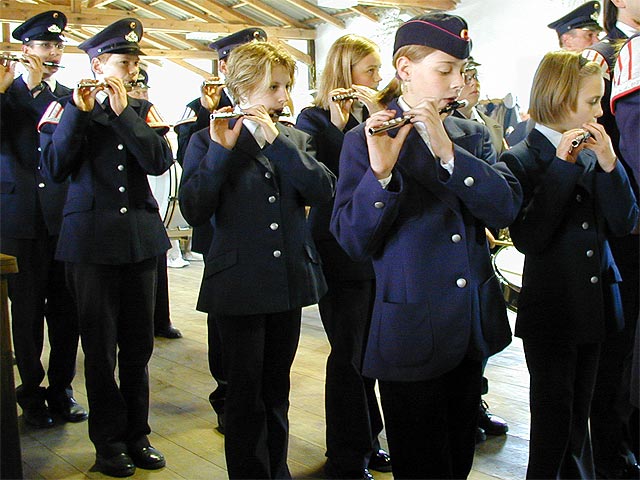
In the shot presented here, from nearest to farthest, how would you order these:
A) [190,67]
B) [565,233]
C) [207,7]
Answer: [565,233], [207,7], [190,67]

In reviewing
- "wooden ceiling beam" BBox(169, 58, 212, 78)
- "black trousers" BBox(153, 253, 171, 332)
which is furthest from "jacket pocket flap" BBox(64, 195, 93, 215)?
"wooden ceiling beam" BBox(169, 58, 212, 78)

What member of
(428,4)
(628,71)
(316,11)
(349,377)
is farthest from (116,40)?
(316,11)

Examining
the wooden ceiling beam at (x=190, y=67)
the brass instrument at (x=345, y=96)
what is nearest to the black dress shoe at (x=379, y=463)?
the brass instrument at (x=345, y=96)

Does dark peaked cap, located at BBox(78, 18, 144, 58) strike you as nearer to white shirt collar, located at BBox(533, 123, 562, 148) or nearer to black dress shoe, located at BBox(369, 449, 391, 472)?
white shirt collar, located at BBox(533, 123, 562, 148)

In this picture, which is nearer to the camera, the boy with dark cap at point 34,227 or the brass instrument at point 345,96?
the brass instrument at point 345,96

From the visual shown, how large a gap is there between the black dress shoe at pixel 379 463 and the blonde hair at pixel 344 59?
1.29m

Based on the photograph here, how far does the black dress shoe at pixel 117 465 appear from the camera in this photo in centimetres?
275

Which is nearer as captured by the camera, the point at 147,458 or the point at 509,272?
the point at 147,458

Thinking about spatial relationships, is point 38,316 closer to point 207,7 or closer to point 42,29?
point 42,29

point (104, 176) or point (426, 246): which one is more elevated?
point (104, 176)

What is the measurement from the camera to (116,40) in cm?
277

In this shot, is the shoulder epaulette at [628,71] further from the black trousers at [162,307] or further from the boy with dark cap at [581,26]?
the black trousers at [162,307]

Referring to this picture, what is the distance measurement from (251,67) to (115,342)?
1.17 metres

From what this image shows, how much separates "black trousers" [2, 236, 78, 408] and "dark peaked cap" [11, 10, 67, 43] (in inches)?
34.9
